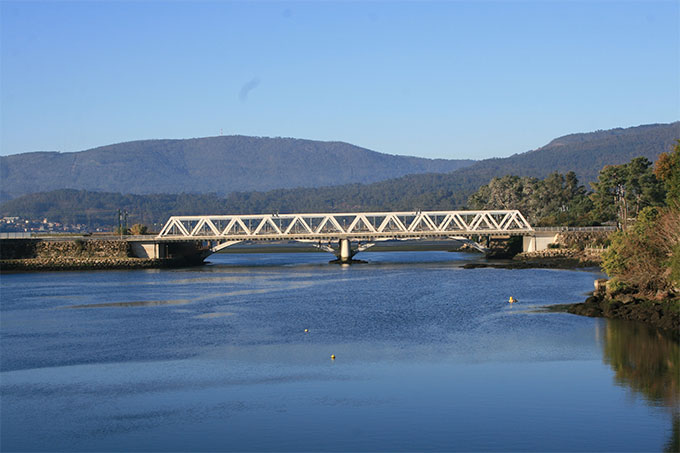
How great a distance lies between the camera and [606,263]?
54.3 metres

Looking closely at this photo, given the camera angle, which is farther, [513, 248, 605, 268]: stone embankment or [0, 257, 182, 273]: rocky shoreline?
[0, 257, 182, 273]: rocky shoreline

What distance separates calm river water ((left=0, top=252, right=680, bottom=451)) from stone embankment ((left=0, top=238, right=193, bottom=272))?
4609 centimetres

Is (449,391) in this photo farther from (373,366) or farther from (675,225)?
(675,225)

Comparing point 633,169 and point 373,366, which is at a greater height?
point 633,169

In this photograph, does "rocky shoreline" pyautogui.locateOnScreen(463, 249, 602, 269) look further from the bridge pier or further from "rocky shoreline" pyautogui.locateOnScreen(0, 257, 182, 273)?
"rocky shoreline" pyautogui.locateOnScreen(0, 257, 182, 273)

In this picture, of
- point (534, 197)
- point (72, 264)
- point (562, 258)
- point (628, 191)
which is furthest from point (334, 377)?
point (534, 197)

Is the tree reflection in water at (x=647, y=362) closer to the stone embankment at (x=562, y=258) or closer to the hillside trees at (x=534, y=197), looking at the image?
the stone embankment at (x=562, y=258)

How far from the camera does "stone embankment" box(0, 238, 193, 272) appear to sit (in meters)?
108

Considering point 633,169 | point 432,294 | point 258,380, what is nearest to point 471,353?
point 258,380

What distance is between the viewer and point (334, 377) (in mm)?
34781

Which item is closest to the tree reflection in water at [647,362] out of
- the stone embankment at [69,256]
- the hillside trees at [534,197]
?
the stone embankment at [69,256]

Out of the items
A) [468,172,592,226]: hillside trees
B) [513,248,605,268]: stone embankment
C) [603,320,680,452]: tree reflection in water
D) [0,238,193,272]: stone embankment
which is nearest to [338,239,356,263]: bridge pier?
[513,248,605,268]: stone embankment

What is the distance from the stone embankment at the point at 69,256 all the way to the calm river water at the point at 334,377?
46.1m

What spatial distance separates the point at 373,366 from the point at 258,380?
517cm
